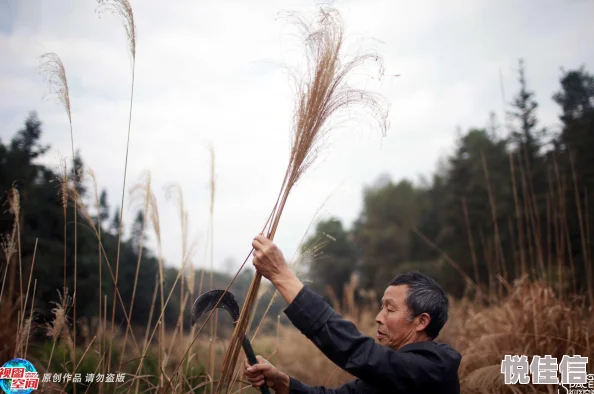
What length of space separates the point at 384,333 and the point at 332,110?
94 centimetres

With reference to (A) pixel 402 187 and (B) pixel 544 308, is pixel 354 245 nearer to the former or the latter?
(A) pixel 402 187

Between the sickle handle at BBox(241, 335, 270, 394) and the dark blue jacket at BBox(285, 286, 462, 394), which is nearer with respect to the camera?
the dark blue jacket at BBox(285, 286, 462, 394)

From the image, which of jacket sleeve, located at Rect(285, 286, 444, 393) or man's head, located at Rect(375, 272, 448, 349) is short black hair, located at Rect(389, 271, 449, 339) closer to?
man's head, located at Rect(375, 272, 448, 349)

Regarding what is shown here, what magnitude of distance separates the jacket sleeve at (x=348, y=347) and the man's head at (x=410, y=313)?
277 mm

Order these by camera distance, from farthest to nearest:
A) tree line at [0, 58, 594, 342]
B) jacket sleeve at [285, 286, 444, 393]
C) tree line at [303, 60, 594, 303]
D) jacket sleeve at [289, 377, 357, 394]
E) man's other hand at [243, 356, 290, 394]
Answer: tree line at [303, 60, 594, 303], tree line at [0, 58, 594, 342], jacket sleeve at [289, 377, 357, 394], man's other hand at [243, 356, 290, 394], jacket sleeve at [285, 286, 444, 393]

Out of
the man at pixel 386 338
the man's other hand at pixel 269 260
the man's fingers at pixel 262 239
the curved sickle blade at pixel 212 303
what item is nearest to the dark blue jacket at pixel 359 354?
the man at pixel 386 338

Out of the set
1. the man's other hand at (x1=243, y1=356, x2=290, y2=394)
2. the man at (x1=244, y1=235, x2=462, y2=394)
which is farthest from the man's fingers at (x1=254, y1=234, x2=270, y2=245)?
the man's other hand at (x1=243, y1=356, x2=290, y2=394)

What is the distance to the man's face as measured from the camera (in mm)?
1869

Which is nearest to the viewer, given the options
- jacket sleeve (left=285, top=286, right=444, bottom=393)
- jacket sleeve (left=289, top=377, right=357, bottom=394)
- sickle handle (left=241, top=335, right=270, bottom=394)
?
jacket sleeve (left=285, top=286, right=444, bottom=393)

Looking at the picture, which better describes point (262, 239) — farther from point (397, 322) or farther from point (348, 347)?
point (397, 322)

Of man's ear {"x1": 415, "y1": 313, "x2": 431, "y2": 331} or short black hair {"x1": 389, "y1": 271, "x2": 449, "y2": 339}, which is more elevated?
short black hair {"x1": 389, "y1": 271, "x2": 449, "y2": 339}

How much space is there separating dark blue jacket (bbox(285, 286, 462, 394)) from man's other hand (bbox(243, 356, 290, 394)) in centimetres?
38

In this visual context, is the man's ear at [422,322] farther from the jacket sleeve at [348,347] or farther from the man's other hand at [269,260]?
the man's other hand at [269,260]

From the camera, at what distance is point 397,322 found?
187 centimetres
